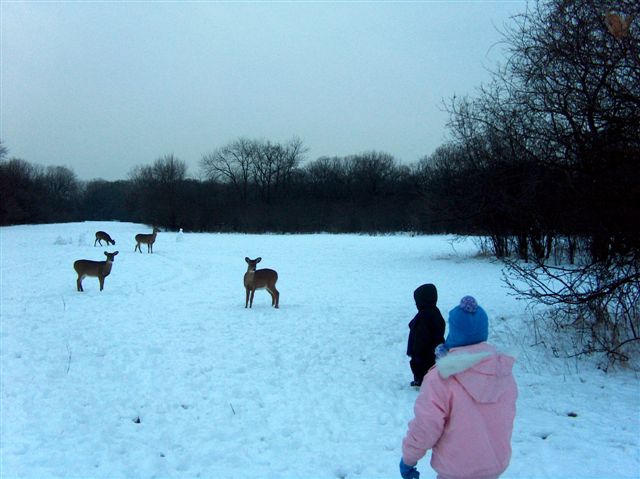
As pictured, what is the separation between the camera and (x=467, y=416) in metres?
3.05

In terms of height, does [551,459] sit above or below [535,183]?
below

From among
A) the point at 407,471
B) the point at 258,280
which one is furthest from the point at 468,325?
the point at 258,280

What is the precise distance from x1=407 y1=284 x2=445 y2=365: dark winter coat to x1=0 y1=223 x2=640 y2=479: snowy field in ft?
2.33

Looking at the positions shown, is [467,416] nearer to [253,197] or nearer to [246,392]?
[246,392]

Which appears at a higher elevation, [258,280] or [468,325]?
[468,325]

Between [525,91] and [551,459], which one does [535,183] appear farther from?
[551,459]

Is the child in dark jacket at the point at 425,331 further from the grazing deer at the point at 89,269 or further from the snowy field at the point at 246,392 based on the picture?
the grazing deer at the point at 89,269

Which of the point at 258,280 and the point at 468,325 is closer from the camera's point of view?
the point at 468,325

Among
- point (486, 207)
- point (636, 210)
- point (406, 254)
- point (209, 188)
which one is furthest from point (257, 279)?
point (209, 188)

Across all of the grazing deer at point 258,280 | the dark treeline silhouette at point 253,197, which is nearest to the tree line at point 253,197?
the dark treeline silhouette at point 253,197

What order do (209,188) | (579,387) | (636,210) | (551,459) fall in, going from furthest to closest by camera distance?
1. (209,188)
2. (579,387)
3. (636,210)
4. (551,459)

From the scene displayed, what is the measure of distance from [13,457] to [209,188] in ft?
213

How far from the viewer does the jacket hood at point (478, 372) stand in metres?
3.02

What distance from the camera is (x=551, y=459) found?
4.77m
